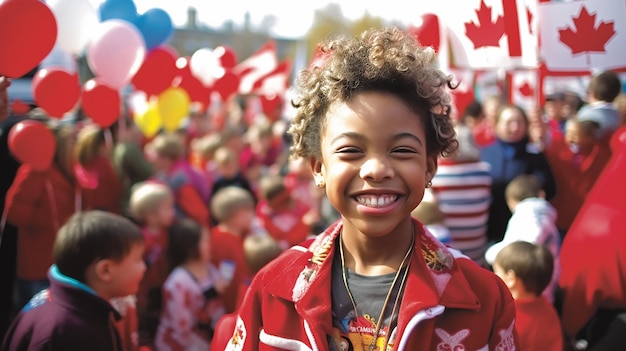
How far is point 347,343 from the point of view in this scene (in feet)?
6.23

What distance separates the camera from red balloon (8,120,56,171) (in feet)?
13.6

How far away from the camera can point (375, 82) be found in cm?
189

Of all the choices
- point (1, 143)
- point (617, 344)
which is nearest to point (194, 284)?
point (1, 143)

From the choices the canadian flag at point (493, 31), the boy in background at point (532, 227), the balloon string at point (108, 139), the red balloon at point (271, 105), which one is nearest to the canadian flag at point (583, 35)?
the canadian flag at point (493, 31)

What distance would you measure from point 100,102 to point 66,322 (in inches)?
117

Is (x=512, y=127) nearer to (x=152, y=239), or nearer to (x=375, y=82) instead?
(x=152, y=239)

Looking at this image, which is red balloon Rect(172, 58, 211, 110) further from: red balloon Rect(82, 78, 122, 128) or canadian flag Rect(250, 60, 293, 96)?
red balloon Rect(82, 78, 122, 128)

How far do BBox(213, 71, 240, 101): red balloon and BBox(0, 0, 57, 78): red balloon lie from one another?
5.91 metres

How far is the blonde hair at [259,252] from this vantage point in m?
4.33

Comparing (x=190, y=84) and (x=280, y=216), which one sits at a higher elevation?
(x=190, y=84)

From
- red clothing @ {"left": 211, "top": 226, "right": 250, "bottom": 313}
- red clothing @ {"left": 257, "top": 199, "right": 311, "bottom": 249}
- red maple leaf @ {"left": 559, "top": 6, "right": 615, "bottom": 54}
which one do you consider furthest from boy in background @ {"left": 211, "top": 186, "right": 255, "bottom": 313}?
red maple leaf @ {"left": 559, "top": 6, "right": 615, "bottom": 54}

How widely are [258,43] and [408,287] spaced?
154 feet

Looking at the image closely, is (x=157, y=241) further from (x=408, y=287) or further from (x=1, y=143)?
(x=408, y=287)

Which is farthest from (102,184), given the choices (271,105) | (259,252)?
(271,105)
